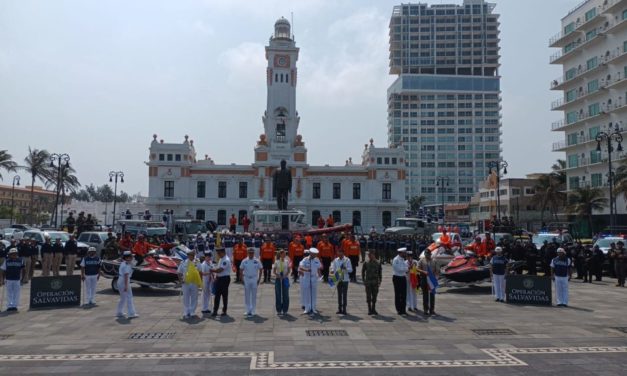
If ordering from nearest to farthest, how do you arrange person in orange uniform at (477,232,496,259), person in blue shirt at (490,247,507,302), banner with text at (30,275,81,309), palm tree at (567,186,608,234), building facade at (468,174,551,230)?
banner with text at (30,275,81,309), person in blue shirt at (490,247,507,302), person in orange uniform at (477,232,496,259), palm tree at (567,186,608,234), building facade at (468,174,551,230)

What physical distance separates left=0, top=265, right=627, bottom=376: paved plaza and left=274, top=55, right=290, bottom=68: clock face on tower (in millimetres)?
59061

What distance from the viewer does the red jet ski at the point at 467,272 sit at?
1689 cm

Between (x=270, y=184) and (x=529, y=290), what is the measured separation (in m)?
51.1

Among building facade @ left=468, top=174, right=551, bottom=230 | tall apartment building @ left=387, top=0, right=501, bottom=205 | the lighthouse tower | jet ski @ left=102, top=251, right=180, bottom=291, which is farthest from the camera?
tall apartment building @ left=387, top=0, right=501, bottom=205

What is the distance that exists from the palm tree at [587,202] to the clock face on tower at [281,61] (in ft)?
133

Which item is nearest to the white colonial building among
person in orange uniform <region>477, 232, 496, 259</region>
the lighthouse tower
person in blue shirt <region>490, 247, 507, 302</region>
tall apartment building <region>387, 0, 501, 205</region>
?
the lighthouse tower

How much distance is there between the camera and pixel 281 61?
70.3 m

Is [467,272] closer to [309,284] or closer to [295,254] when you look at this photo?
[295,254]

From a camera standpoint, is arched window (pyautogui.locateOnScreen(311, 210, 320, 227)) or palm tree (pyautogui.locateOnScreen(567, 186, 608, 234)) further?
arched window (pyautogui.locateOnScreen(311, 210, 320, 227))

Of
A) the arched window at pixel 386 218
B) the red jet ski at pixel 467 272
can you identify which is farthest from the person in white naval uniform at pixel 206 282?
the arched window at pixel 386 218

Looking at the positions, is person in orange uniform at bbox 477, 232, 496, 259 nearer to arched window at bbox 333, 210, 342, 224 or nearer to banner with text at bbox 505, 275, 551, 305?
banner with text at bbox 505, 275, 551, 305

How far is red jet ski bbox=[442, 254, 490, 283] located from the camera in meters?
16.9

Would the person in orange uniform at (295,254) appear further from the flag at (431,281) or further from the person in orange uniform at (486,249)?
the person in orange uniform at (486,249)

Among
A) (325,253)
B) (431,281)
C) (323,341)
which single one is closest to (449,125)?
(325,253)
